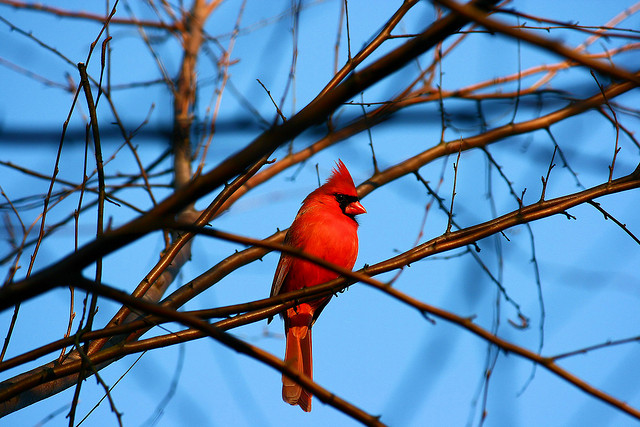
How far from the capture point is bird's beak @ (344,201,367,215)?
4.86 metres

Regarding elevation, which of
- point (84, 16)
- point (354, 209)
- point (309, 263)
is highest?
point (84, 16)

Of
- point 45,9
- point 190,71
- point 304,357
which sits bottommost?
point 304,357

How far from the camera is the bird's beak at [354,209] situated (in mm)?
4855

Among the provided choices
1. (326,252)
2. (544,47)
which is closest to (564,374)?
(544,47)

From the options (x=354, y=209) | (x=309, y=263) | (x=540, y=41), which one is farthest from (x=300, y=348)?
(x=540, y=41)

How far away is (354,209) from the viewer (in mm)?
4863

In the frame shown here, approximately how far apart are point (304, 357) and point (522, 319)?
57.9 inches

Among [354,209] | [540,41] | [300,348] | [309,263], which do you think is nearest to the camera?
[540,41]

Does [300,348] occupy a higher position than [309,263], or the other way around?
[309,263]

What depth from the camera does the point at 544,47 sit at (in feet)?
4.19

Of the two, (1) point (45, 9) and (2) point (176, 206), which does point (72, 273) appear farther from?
(1) point (45, 9)

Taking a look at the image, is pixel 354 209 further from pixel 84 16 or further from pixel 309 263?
pixel 84 16

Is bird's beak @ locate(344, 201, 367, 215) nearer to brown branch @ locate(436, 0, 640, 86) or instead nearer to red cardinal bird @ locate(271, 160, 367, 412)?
red cardinal bird @ locate(271, 160, 367, 412)

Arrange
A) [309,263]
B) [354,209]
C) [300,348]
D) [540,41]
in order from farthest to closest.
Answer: [354,209]
[300,348]
[309,263]
[540,41]
